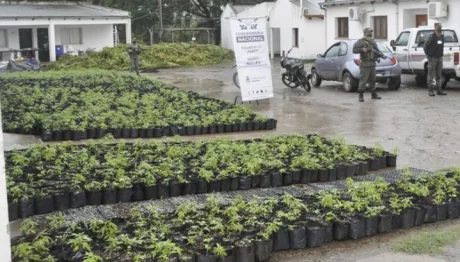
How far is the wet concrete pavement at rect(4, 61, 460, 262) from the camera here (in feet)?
18.3

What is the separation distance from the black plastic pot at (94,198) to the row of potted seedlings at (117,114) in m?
4.53

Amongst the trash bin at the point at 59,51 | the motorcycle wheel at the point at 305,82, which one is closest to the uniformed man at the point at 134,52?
the motorcycle wheel at the point at 305,82

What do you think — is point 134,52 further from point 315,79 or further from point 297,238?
point 297,238

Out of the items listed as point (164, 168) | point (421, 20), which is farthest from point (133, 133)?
point (421, 20)

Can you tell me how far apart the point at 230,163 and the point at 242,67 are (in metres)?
7.64

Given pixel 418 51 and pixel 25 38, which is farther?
pixel 25 38

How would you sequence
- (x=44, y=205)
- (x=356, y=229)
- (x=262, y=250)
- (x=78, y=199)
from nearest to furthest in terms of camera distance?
(x=262, y=250)
(x=356, y=229)
(x=44, y=205)
(x=78, y=199)

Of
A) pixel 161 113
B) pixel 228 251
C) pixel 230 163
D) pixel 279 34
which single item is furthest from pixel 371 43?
pixel 279 34

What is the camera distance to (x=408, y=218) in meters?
6.15

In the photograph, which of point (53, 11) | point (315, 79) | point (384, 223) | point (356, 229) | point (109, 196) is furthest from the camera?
point (53, 11)

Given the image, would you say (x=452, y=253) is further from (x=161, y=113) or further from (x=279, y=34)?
(x=279, y=34)

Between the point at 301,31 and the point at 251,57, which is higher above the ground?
the point at 301,31

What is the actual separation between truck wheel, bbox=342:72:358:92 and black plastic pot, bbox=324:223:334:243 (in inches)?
516

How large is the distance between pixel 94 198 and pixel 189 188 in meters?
1.06
